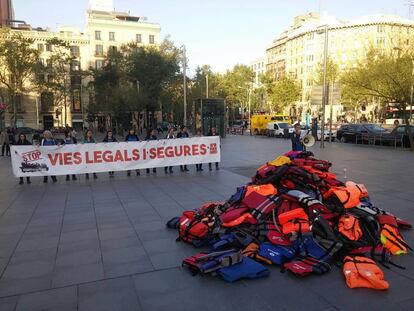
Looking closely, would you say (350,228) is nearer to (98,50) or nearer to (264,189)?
(264,189)

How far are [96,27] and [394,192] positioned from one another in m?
74.3

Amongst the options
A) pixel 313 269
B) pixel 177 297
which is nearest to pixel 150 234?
pixel 177 297

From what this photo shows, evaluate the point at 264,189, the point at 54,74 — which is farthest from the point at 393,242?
the point at 54,74

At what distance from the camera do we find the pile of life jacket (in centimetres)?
484

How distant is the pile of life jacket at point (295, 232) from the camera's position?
4.84 meters

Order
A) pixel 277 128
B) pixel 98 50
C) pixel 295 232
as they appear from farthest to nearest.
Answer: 1. pixel 98 50
2. pixel 277 128
3. pixel 295 232

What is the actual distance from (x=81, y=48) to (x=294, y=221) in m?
75.9

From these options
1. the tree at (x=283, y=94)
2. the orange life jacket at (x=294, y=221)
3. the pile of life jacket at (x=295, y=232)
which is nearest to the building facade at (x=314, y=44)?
the tree at (x=283, y=94)

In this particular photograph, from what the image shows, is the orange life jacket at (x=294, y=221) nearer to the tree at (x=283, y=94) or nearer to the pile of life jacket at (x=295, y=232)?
the pile of life jacket at (x=295, y=232)

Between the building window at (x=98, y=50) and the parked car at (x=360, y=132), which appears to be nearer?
the parked car at (x=360, y=132)

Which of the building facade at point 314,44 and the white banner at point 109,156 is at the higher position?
the building facade at point 314,44

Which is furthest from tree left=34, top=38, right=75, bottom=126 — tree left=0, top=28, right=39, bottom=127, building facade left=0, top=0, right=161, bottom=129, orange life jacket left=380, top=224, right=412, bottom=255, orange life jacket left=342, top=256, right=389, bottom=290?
orange life jacket left=342, top=256, right=389, bottom=290

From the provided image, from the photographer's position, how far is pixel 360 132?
91.6 feet

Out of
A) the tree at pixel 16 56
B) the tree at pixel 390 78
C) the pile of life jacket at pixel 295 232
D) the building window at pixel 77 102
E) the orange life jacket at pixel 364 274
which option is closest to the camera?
the orange life jacket at pixel 364 274
